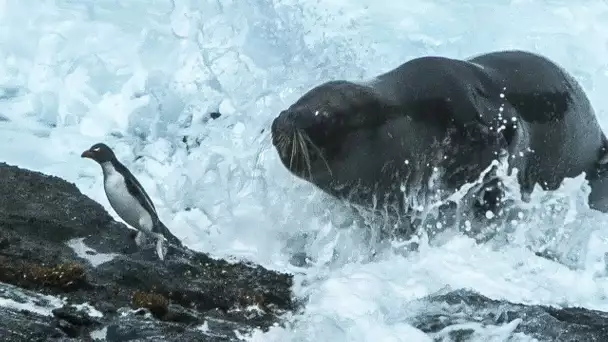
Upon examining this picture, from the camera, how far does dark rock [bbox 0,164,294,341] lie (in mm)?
4793

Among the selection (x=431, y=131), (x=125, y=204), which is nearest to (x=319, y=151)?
(x=431, y=131)

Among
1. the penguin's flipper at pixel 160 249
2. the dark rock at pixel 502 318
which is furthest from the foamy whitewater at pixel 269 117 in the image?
the penguin's flipper at pixel 160 249

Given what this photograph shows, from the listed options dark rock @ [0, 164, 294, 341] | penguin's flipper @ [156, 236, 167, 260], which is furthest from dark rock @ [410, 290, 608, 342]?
penguin's flipper @ [156, 236, 167, 260]

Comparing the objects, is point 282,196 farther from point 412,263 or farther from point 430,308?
point 430,308

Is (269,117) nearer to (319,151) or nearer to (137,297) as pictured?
(319,151)

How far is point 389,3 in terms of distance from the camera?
19.6m

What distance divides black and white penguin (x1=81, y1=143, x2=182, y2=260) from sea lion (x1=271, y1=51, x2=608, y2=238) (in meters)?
0.95

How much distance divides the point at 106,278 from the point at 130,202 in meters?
1.36

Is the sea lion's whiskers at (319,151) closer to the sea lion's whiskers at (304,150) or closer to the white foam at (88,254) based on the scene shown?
the sea lion's whiskers at (304,150)

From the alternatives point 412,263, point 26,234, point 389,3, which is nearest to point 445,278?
point 412,263

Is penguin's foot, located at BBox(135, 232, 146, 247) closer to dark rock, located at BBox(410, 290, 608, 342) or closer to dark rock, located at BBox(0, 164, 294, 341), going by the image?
dark rock, located at BBox(0, 164, 294, 341)

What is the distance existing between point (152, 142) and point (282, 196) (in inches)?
195

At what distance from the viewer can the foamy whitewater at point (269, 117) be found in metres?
6.66

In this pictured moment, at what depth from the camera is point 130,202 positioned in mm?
6891
